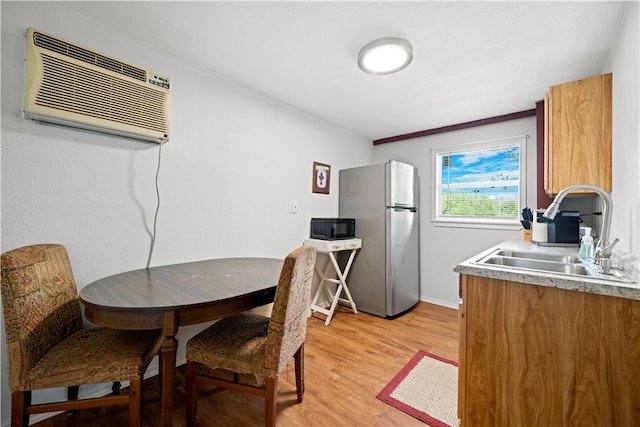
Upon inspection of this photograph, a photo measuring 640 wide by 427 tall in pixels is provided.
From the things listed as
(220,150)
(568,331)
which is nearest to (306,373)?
(568,331)

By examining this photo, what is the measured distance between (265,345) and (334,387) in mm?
811

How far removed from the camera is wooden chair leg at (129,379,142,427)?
46.9 inches

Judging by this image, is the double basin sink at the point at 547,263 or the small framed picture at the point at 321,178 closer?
the double basin sink at the point at 547,263

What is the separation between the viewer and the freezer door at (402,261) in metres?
3.00

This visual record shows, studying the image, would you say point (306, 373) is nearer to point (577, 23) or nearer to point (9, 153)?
point (9, 153)

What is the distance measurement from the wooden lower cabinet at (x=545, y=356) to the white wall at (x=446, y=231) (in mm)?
2219

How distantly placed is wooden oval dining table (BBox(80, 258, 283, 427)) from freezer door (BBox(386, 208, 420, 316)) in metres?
1.71

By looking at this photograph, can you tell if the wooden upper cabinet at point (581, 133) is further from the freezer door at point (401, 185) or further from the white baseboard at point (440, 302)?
the white baseboard at point (440, 302)

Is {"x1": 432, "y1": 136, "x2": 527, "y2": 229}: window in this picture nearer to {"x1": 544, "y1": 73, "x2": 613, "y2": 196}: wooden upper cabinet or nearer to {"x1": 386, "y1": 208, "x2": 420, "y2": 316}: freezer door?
{"x1": 386, "y1": 208, "x2": 420, "y2": 316}: freezer door

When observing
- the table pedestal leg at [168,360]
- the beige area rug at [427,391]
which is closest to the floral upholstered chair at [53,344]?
the table pedestal leg at [168,360]

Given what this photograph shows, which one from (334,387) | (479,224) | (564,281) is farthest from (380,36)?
(479,224)

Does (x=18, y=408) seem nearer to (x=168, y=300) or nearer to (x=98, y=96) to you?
(x=168, y=300)

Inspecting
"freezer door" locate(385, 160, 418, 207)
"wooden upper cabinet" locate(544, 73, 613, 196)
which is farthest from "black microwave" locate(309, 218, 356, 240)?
"wooden upper cabinet" locate(544, 73, 613, 196)

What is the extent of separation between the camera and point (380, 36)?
5.56 ft
